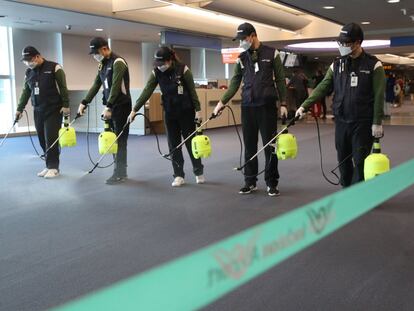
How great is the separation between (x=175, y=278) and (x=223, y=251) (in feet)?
0.52

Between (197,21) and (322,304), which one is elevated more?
(197,21)

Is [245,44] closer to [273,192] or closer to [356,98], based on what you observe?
[356,98]

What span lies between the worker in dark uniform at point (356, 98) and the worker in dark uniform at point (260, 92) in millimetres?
665

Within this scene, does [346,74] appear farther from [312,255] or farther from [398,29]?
[398,29]

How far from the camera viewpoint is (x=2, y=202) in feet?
16.3

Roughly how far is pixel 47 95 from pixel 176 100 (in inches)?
69.7

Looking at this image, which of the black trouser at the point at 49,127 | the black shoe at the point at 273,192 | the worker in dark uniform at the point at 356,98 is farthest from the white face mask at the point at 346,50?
the black trouser at the point at 49,127

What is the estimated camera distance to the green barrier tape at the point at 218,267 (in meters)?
1.07

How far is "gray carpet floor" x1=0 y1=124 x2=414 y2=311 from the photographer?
2654mm

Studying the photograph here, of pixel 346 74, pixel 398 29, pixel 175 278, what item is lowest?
pixel 175 278

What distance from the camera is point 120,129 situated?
5.79 metres

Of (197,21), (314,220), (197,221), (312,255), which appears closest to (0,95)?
(197,21)

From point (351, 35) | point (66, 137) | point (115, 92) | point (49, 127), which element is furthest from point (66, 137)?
point (351, 35)

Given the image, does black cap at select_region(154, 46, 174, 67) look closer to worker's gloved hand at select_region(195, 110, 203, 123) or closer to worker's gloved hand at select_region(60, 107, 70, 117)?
worker's gloved hand at select_region(195, 110, 203, 123)
